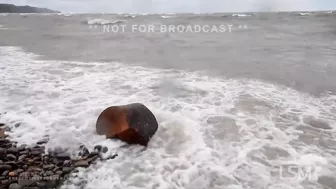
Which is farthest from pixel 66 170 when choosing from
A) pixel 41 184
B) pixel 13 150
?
pixel 13 150

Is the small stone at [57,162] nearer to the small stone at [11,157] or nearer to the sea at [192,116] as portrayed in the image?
the sea at [192,116]

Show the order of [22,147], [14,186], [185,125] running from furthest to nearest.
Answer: [185,125], [22,147], [14,186]

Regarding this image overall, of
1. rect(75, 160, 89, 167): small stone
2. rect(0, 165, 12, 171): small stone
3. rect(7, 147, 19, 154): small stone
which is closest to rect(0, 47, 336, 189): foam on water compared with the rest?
rect(75, 160, 89, 167): small stone

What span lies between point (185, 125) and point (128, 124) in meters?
1.09

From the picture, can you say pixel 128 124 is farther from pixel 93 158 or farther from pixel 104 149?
pixel 93 158

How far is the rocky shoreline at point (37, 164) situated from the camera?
9.57 feet

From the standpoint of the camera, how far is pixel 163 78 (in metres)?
7.19

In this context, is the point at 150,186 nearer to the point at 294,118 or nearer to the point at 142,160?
the point at 142,160

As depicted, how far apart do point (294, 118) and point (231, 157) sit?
1.86m

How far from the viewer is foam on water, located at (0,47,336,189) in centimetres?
321

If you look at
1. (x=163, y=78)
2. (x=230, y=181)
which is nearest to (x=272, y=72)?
(x=163, y=78)

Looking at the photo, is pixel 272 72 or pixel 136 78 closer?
pixel 136 78

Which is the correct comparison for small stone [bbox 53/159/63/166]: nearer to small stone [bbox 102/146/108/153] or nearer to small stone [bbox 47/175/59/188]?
small stone [bbox 47/175/59/188]

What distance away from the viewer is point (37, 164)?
10.7 ft
